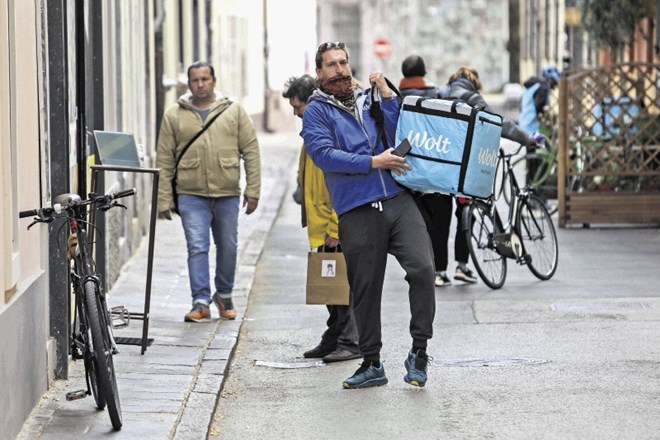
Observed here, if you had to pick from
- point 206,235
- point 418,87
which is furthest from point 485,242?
point 206,235

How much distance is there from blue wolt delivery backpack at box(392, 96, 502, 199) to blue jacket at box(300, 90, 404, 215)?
0.13m

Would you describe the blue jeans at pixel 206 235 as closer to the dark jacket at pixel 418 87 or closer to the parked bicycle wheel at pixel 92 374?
the dark jacket at pixel 418 87

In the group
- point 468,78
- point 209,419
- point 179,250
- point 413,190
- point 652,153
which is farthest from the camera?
point 652,153

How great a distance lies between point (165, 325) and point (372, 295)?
2609mm

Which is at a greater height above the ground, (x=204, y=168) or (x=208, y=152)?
(x=208, y=152)

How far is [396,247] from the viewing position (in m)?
8.54

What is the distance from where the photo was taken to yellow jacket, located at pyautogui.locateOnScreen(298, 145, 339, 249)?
31.2 ft

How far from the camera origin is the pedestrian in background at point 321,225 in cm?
953

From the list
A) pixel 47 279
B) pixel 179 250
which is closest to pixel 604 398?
pixel 47 279

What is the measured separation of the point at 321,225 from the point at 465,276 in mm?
3876

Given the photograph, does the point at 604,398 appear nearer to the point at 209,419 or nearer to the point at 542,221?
the point at 209,419

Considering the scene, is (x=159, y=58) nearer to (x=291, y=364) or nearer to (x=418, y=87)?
(x=418, y=87)

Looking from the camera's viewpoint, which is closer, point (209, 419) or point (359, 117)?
point (209, 419)

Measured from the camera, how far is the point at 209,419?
7797 millimetres
